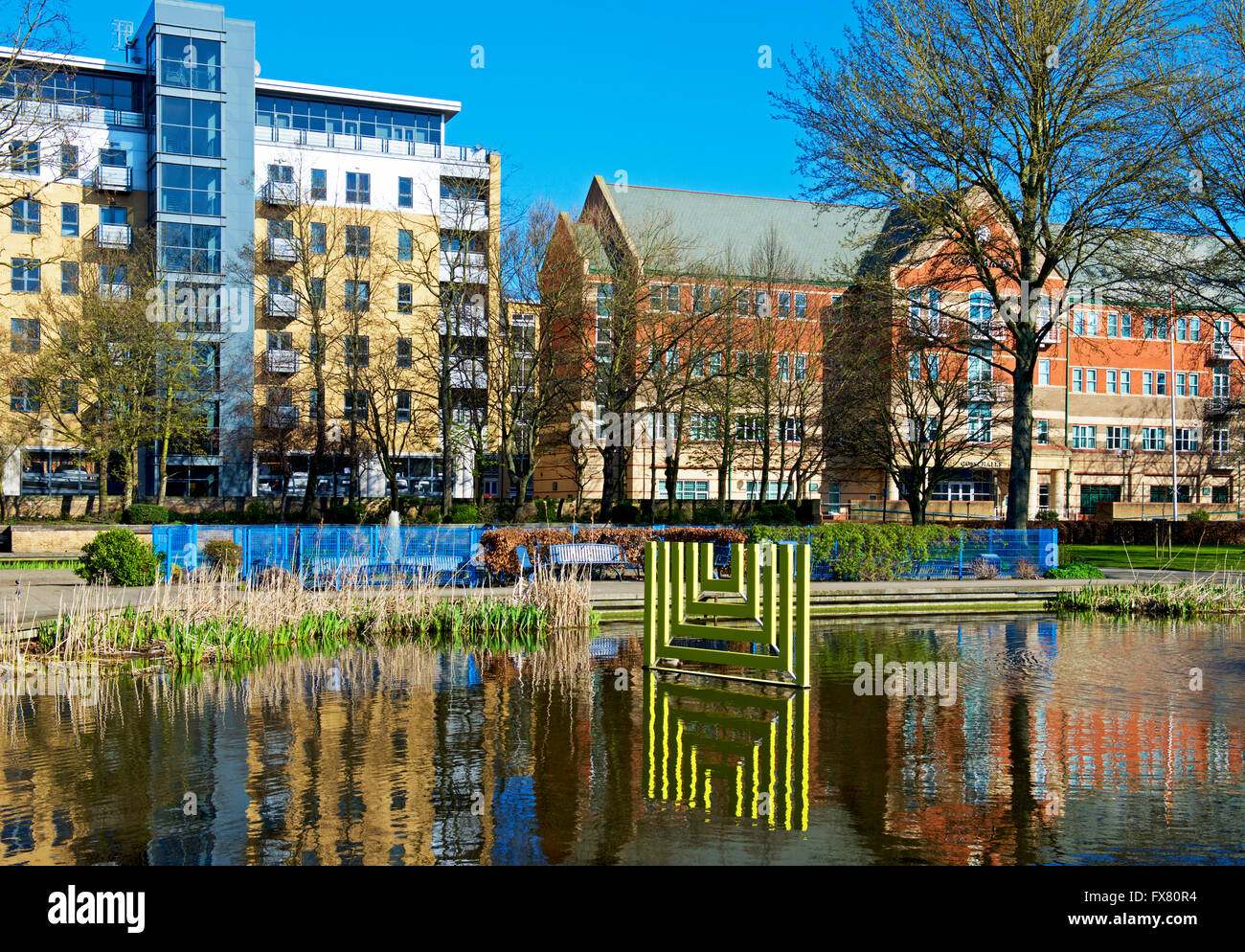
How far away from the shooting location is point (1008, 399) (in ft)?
151

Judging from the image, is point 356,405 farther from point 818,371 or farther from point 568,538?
point 568,538

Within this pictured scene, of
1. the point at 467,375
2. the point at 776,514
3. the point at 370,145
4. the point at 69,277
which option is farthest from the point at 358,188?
the point at 776,514

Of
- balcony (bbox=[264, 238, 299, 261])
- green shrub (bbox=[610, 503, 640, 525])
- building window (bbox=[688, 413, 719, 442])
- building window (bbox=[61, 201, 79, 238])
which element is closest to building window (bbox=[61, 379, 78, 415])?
balcony (bbox=[264, 238, 299, 261])

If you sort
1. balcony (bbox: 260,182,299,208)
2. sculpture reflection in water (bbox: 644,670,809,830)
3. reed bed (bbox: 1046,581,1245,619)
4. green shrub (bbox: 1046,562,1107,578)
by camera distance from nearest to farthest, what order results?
sculpture reflection in water (bbox: 644,670,809,830) < reed bed (bbox: 1046,581,1245,619) < green shrub (bbox: 1046,562,1107,578) < balcony (bbox: 260,182,299,208)

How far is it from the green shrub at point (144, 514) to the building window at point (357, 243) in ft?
59.5

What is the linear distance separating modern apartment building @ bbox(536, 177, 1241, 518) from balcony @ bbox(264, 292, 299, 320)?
15.7 m

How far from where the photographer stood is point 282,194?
52.7 m

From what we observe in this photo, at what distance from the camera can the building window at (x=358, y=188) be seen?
60000 millimetres

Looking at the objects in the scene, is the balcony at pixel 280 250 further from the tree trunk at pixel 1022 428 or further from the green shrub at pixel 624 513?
the tree trunk at pixel 1022 428

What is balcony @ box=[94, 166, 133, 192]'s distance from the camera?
5578cm

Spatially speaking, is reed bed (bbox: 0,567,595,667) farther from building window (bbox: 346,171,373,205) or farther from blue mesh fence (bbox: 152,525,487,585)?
building window (bbox: 346,171,373,205)

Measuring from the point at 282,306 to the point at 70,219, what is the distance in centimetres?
1239

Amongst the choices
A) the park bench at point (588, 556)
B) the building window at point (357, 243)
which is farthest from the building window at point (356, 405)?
the park bench at point (588, 556)

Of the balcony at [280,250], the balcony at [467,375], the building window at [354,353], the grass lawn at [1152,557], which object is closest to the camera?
the grass lawn at [1152,557]
